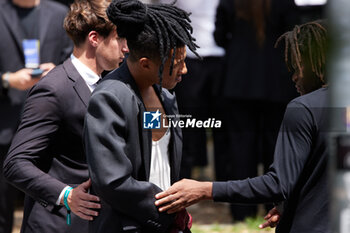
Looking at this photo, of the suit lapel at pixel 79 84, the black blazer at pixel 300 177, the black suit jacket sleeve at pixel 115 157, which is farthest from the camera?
the suit lapel at pixel 79 84

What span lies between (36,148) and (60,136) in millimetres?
132

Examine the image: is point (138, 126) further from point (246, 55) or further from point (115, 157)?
point (246, 55)

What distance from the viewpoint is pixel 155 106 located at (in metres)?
2.89

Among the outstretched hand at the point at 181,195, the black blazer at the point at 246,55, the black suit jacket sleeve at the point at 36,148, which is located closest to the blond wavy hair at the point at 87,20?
the black suit jacket sleeve at the point at 36,148

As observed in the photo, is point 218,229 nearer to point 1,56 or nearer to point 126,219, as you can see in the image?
point 1,56

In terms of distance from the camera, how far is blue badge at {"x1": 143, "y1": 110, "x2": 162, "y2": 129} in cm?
274

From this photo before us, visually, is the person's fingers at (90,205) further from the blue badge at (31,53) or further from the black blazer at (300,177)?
the blue badge at (31,53)

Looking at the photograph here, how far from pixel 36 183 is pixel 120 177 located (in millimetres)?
606

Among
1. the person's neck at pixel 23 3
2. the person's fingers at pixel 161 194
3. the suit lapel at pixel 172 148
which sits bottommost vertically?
the person's fingers at pixel 161 194

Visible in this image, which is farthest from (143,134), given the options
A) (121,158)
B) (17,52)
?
(17,52)

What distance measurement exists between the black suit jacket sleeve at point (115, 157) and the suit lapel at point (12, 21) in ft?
8.88

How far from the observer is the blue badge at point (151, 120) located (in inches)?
108

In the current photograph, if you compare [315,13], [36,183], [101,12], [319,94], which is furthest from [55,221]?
[315,13]

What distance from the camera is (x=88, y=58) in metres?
3.41
